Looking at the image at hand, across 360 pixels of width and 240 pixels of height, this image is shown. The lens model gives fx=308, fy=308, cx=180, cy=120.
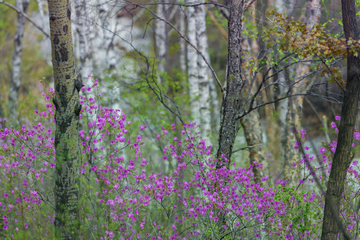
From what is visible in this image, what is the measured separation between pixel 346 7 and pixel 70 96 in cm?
298

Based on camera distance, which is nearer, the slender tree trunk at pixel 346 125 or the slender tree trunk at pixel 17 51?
the slender tree trunk at pixel 346 125

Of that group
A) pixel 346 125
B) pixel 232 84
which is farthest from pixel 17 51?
pixel 346 125

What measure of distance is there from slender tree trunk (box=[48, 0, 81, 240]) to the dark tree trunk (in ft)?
5.97

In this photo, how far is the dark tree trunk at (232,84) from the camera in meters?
3.85

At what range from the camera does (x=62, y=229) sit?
122 inches

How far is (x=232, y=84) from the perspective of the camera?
3918mm

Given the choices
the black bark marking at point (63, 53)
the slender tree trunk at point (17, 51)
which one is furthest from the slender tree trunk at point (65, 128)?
the slender tree trunk at point (17, 51)

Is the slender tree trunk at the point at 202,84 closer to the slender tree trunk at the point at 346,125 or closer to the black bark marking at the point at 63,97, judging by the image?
the slender tree trunk at the point at 346,125

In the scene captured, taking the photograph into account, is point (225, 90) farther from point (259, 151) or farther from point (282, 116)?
point (282, 116)

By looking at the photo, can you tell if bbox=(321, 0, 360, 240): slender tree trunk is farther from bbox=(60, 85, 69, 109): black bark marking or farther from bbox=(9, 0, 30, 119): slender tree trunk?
bbox=(9, 0, 30, 119): slender tree trunk

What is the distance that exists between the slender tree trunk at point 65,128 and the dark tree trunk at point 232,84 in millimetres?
1820

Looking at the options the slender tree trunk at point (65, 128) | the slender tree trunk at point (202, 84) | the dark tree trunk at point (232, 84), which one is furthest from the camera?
the slender tree trunk at point (202, 84)

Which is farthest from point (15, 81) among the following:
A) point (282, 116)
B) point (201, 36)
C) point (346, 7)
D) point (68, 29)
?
point (346, 7)

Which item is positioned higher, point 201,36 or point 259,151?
point 201,36
